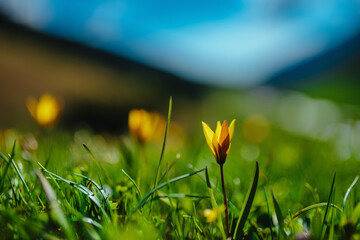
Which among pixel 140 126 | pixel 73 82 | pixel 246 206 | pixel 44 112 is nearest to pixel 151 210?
pixel 246 206

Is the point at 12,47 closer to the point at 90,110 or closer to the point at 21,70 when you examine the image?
the point at 21,70

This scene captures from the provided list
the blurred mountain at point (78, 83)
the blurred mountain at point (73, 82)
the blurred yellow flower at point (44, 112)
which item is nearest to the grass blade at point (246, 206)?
the blurred yellow flower at point (44, 112)

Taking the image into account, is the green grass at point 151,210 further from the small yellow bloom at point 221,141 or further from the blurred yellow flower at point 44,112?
the blurred yellow flower at point 44,112

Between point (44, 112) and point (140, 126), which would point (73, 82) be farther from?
point (140, 126)

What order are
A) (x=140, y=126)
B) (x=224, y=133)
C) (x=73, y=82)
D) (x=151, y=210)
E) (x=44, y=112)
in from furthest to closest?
(x=73, y=82) → (x=44, y=112) → (x=140, y=126) → (x=151, y=210) → (x=224, y=133)

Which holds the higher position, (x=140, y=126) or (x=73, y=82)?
(x=73, y=82)

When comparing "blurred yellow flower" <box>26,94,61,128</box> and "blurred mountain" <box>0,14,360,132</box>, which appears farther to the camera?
"blurred mountain" <box>0,14,360,132</box>

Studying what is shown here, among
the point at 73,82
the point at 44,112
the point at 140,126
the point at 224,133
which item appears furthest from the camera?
the point at 73,82

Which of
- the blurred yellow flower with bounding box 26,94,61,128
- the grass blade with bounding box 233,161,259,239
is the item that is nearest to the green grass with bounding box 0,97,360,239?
the grass blade with bounding box 233,161,259,239

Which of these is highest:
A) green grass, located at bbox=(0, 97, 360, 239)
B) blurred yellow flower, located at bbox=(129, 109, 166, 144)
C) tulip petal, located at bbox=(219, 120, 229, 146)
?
tulip petal, located at bbox=(219, 120, 229, 146)

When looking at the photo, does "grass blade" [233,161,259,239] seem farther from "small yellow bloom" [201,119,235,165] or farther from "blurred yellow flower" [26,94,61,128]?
"blurred yellow flower" [26,94,61,128]

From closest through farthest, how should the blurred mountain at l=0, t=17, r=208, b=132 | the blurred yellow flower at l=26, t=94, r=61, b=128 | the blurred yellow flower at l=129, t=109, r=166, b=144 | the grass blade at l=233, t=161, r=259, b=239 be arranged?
the grass blade at l=233, t=161, r=259, b=239 → the blurred yellow flower at l=129, t=109, r=166, b=144 → the blurred yellow flower at l=26, t=94, r=61, b=128 → the blurred mountain at l=0, t=17, r=208, b=132
